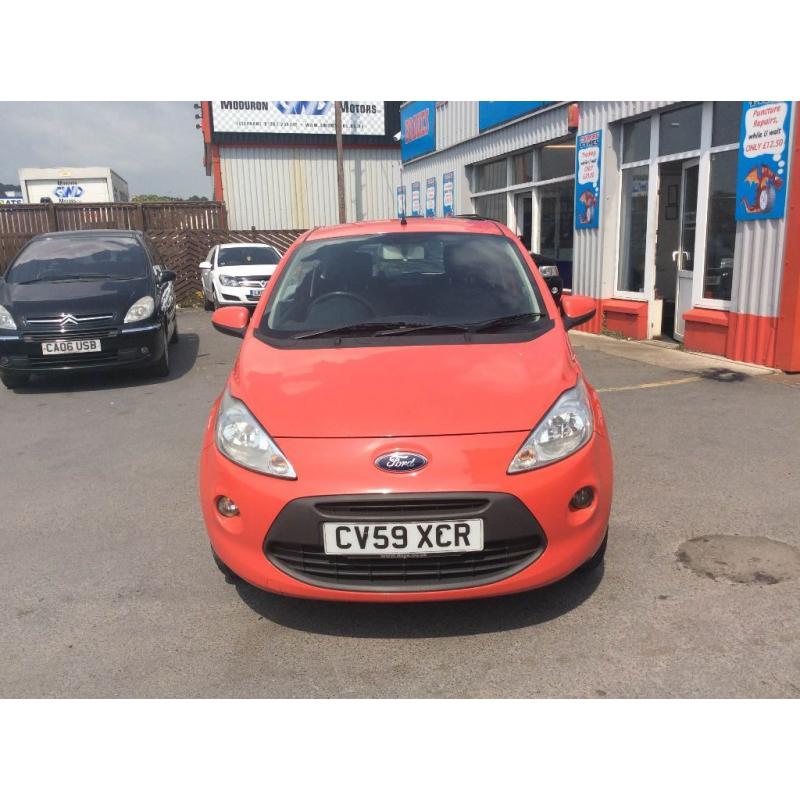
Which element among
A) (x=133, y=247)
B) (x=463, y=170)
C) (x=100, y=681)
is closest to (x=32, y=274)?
(x=133, y=247)

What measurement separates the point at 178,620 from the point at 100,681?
462 mm

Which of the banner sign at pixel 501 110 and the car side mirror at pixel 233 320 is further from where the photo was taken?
the banner sign at pixel 501 110

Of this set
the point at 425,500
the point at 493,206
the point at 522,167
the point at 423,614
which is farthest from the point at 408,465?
the point at 493,206

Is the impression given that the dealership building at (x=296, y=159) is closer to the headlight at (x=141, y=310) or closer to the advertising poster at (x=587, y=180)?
the advertising poster at (x=587, y=180)

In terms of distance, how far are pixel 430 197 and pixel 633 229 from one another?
8.75m

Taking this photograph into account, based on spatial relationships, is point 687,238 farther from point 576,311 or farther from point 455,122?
point 455,122

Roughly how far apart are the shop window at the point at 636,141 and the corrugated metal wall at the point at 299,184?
17331 mm

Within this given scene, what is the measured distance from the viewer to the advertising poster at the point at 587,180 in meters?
10.8

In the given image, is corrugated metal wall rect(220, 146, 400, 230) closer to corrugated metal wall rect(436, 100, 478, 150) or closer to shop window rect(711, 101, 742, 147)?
corrugated metal wall rect(436, 100, 478, 150)

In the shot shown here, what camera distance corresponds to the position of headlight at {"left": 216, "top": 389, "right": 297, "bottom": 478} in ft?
8.91

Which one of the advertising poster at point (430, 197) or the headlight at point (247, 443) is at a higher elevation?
the advertising poster at point (430, 197)

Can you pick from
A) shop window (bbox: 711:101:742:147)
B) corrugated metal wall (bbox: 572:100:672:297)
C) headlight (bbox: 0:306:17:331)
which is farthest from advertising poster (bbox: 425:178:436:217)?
headlight (bbox: 0:306:17:331)

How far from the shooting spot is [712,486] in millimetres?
4398

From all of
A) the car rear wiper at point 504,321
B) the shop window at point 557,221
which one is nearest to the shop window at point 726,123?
the shop window at point 557,221
